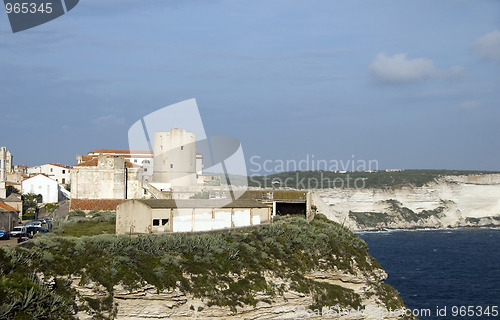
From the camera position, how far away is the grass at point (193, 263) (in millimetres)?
30469

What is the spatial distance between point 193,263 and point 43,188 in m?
45.4

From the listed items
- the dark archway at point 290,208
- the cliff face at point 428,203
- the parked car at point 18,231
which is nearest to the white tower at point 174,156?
the dark archway at point 290,208

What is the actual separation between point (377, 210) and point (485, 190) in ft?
109

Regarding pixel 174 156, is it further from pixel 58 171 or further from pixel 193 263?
pixel 58 171

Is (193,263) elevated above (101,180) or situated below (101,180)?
below

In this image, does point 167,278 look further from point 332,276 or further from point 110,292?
point 332,276

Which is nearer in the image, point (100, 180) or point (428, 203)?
point (100, 180)

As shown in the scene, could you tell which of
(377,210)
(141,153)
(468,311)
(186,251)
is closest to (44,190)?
(141,153)

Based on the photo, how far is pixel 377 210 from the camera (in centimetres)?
18338

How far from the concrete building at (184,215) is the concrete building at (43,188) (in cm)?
3655

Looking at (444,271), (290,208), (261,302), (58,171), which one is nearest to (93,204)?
(290,208)

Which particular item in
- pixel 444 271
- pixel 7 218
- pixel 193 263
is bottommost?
pixel 444 271

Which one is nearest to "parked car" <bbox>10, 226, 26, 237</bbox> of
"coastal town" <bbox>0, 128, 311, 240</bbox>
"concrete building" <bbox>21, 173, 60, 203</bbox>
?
"coastal town" <bbox>0, 128, 311, 240</bbox>

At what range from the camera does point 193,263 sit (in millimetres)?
36281
